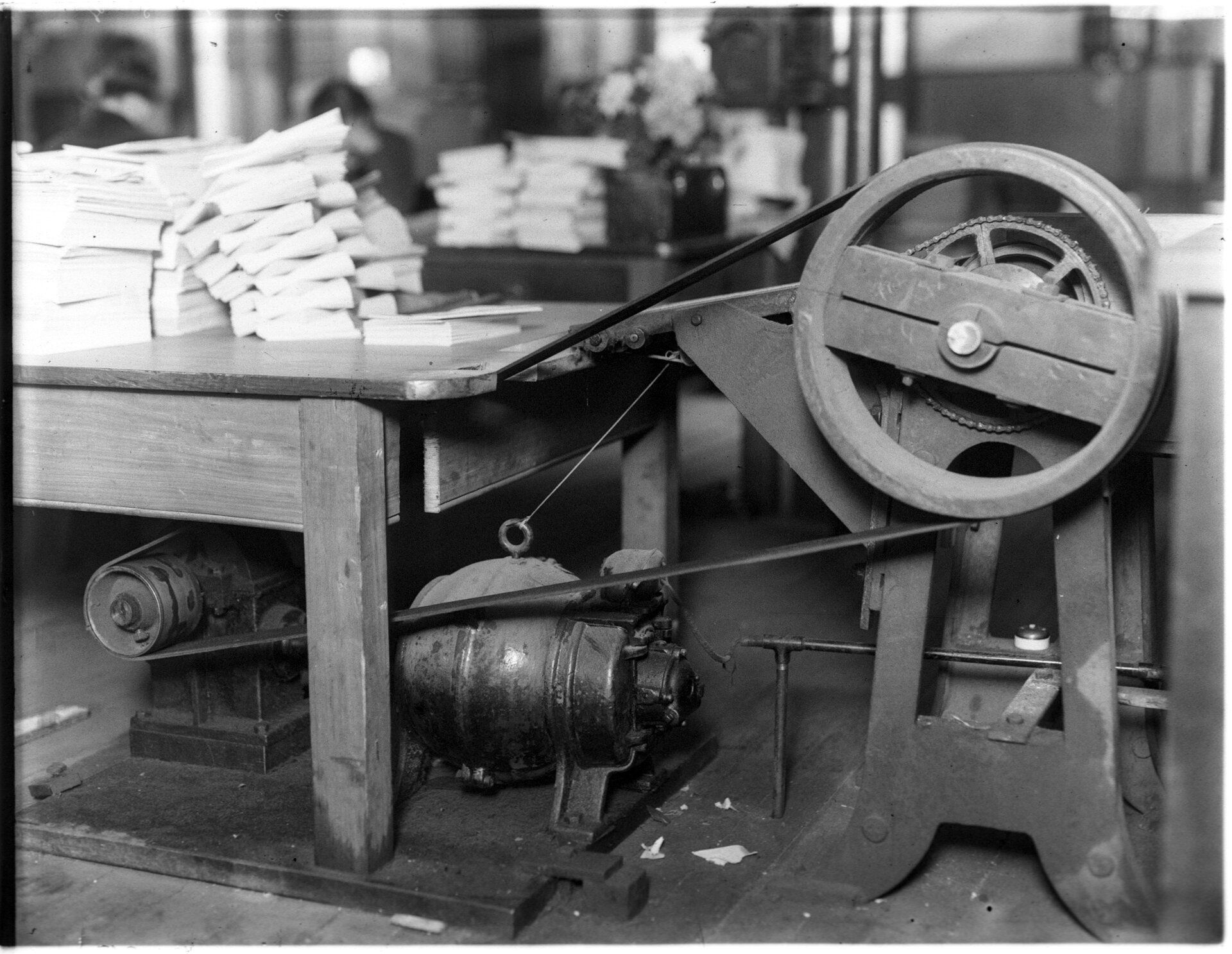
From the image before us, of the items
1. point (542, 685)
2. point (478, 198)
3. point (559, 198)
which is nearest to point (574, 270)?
point (559, 198)

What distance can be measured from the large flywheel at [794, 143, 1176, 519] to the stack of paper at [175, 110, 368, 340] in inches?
44.9

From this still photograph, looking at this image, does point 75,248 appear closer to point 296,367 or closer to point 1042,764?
point 296,367

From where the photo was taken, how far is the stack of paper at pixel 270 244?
9.73ft

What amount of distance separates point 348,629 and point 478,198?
3.58 meters

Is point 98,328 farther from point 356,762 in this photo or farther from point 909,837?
point 909,837

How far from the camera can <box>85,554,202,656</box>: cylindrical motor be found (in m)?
2.72

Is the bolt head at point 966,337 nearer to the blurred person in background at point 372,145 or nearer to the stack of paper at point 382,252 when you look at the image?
the stack of paper at point 382,252

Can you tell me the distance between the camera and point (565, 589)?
2.40 metres

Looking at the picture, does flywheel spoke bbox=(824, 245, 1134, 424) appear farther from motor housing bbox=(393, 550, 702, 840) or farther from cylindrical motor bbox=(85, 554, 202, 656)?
cylindrical motor bbox=(85, 554, 202, 656)

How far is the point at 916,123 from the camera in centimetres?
1062

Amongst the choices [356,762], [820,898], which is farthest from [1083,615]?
[356,762]

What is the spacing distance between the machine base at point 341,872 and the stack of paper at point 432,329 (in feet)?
2.73

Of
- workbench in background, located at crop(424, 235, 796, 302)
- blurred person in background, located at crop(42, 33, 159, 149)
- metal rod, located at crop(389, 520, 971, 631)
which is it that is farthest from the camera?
blurred person in background, located at crop(42, 33, 159, 149)

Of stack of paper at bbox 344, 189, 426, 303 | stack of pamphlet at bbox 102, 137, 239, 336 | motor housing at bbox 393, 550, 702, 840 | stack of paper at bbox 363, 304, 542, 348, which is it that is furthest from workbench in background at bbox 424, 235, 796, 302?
motor housing at bbox 393, 550, 702, 840
